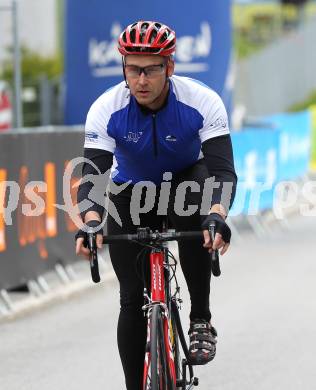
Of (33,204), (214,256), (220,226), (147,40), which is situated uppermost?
(147,40)

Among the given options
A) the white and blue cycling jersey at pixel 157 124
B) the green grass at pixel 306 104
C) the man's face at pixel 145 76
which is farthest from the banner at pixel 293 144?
the green grass at pixel 306 104

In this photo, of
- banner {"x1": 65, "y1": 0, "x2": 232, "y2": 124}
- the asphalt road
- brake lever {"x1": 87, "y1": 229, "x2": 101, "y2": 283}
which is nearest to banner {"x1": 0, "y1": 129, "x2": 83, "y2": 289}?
the asphalt road

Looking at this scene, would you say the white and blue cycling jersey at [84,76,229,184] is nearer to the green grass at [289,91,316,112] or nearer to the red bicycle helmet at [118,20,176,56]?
the red bicycle helmet at [118,20,176,56]

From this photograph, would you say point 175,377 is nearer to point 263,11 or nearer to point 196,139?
point 196,139

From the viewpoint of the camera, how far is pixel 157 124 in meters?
5.88

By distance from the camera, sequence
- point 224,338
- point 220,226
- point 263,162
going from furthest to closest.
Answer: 1. point 263,162
2. point 224,338
3. point 220,226

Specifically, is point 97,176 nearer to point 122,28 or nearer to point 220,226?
point 220,226

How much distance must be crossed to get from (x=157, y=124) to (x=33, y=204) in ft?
17.7

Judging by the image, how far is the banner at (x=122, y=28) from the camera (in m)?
18.8

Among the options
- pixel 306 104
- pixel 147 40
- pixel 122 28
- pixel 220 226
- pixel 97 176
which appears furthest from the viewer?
pixel 306 104

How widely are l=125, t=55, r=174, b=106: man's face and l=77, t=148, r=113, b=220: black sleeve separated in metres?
0.33

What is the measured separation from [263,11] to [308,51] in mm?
34325

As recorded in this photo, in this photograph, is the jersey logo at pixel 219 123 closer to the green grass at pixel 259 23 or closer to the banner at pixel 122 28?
the banner at pixel 122 28

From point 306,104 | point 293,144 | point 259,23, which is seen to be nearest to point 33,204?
point 293,144
